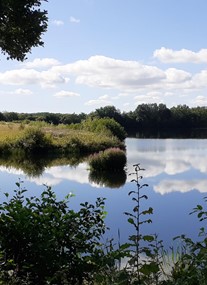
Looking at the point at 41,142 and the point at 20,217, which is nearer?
the point at 20,217

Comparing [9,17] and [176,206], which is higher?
[9,17]

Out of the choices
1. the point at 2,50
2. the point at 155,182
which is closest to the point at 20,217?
the point at 2,50

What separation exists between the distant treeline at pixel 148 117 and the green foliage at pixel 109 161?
232ft

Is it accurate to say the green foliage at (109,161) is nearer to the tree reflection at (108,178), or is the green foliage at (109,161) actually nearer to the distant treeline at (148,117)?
the tree reflection at (108,178)

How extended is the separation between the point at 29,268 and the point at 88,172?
19.8 metres

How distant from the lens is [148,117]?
115m

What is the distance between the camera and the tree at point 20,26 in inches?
324

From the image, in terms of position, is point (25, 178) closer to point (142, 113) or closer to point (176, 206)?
point (176, 206)

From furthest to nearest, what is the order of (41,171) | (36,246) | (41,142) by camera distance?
(41,142) → (41,171) → (36,246)

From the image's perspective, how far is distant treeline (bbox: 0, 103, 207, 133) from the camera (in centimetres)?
10106

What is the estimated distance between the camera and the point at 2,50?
9328 millimetres

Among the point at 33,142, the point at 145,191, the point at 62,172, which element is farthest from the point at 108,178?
the point at 33,142

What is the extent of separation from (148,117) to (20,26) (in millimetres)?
107252

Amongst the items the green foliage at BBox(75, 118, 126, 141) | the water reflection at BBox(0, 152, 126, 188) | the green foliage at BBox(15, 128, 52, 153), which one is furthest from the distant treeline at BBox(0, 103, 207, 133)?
the water reflection at BBox(0, 152, 126, 188)
